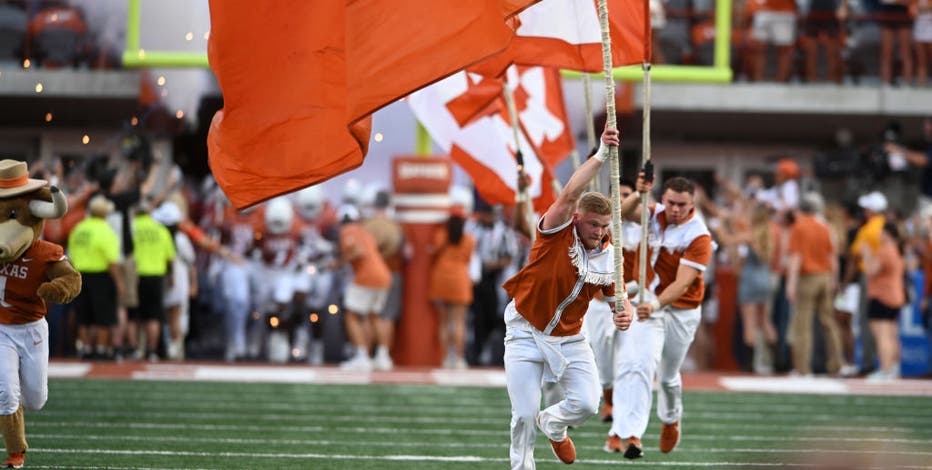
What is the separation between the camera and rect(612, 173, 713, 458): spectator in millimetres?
9867

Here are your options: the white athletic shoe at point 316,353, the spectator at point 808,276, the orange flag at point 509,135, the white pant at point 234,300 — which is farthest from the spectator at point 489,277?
the orange flag at point 509,135

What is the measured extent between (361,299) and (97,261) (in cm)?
287

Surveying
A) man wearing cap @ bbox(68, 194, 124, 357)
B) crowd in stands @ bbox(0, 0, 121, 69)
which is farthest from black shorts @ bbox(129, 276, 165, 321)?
crowd in stands @ bbox(0, 0, 121, 69)

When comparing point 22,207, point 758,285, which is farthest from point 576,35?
point 758,285

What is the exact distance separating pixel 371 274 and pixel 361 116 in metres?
8.86

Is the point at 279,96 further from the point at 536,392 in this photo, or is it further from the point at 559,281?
the point at 536,392

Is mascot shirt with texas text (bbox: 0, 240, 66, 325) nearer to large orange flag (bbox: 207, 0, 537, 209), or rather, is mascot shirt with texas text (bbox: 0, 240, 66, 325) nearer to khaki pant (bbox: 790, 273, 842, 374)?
large orange flag (bbox: 207, 0, 537, 209)

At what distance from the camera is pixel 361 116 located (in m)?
7.90

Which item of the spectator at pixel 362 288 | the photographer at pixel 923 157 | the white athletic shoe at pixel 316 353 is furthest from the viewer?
the photographer at pixel 923 157

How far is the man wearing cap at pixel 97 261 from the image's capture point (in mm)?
15594

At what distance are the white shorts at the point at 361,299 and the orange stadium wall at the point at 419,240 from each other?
88 centimetres

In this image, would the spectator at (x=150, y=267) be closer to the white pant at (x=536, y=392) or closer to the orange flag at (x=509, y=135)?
the orange flag at (x=509, y=135)

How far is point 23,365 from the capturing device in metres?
8.67

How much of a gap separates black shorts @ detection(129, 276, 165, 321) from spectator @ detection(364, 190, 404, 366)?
7.67 ft
